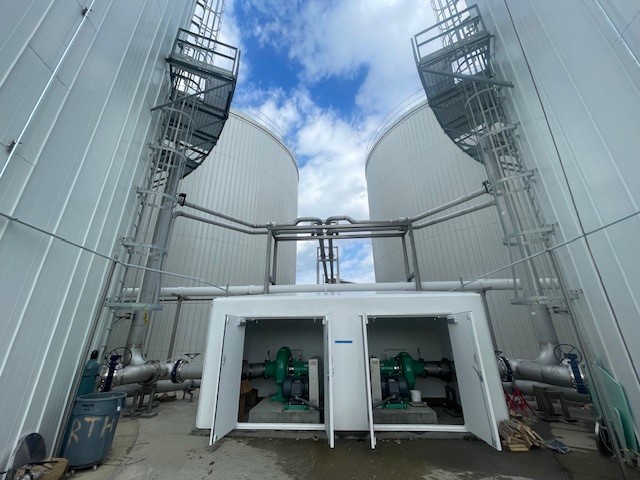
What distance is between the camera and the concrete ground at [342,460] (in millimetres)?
3209

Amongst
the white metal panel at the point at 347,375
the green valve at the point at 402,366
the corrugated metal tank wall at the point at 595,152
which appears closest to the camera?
the corrugated metal tank wall at the point at 595,152

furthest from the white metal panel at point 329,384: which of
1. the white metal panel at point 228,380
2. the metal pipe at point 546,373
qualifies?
the metal pipe at point 546,373

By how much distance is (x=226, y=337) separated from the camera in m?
4.21

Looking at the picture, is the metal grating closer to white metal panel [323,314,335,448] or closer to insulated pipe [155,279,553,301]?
insulated pipe [155,279,553,301]

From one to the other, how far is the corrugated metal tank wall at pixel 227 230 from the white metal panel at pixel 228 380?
15.9ft

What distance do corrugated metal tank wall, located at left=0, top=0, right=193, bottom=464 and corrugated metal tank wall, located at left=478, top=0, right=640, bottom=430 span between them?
687 cm

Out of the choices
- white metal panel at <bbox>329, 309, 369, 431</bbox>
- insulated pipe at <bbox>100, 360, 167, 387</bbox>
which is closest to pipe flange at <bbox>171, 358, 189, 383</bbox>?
insulated pipe at <bbox>100, 360, 167, 387</bbox>

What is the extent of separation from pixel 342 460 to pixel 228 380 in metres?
2.14

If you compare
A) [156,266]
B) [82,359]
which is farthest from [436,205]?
[82,359]

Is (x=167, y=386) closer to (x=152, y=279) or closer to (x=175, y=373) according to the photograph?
(x=175, y=373)

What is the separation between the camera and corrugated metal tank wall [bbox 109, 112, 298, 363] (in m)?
8.63

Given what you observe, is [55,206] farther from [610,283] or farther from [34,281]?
[610,283]

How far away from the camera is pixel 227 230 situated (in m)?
10.3

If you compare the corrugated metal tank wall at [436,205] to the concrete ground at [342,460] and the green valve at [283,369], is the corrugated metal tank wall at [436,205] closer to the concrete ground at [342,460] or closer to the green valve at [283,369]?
the concrete ground at [342,460]
